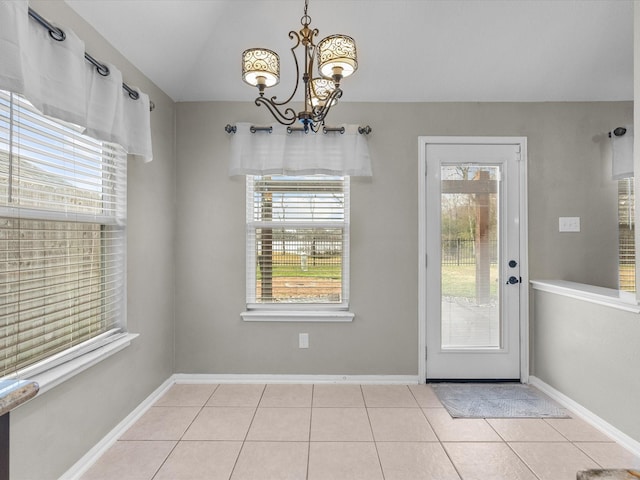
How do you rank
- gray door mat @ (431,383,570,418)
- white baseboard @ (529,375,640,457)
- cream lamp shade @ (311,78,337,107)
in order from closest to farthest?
1. cream lamp shade @ (311,78,337,107)
2. white baseboard @ (529,375,640,457)
3. gray door mat @ (431,383,570,418)

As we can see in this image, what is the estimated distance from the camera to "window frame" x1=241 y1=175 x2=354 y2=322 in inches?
121

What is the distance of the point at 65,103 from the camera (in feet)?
5.26

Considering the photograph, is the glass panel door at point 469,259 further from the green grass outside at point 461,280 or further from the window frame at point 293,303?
the window frame at point 293,303

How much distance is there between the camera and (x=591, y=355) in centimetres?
244

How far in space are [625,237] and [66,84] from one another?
389 cm

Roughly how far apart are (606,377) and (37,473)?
309 cm

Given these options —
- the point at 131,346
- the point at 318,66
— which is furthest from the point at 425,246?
the point at 131,346

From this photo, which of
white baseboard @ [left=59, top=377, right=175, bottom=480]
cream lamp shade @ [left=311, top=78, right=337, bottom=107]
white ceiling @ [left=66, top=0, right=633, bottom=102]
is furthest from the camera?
white ceiling @ [left=66, top=0, right=633, bottom=102]

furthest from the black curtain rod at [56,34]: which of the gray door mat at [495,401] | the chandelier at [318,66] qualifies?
the gray door mat at [495,401]

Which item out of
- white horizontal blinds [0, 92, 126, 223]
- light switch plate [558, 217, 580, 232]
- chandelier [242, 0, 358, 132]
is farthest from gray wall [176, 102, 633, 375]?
chandelier [242, 0, 358, 132]

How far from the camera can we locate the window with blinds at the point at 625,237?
3.03 meters

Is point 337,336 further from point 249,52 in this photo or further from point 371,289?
point 249,52

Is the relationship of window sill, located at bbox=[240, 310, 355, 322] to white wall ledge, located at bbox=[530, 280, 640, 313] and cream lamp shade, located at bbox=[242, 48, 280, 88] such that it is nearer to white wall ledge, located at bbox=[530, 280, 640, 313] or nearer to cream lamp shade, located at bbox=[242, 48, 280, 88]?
white wall ledge, located at bbox=[530, 280, 640, 313]

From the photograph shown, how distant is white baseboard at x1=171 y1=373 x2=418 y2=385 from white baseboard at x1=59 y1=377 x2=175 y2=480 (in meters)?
0.34
